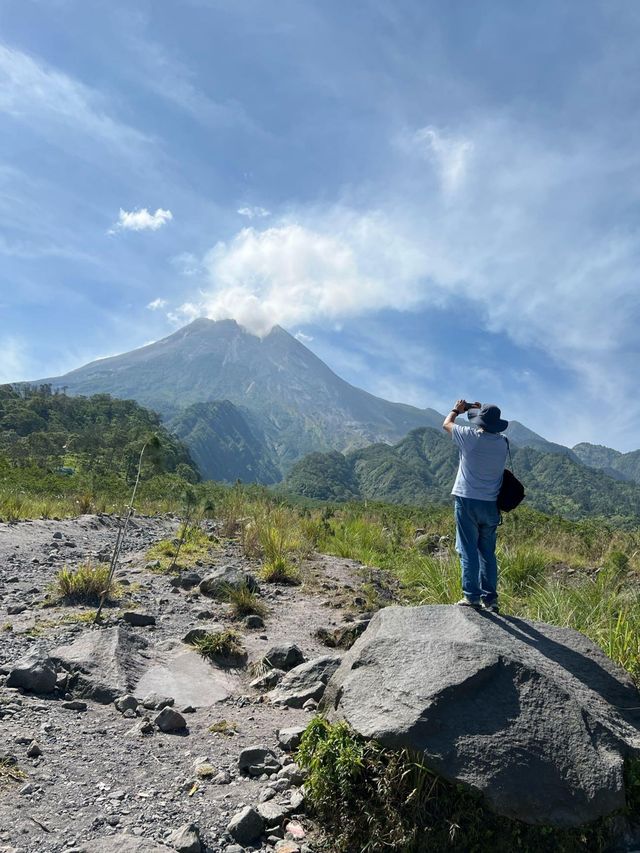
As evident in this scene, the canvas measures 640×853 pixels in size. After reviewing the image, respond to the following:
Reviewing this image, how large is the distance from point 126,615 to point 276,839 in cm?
405

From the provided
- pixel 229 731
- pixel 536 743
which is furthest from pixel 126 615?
pixel 536 743

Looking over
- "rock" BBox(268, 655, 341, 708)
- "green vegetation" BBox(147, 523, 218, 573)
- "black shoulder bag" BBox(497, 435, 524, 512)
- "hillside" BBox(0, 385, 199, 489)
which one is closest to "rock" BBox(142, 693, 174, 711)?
"rock" BBox(268, 655, 341, 708)

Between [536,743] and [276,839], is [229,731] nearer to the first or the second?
[276,839]

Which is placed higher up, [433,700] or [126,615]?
[433,700]

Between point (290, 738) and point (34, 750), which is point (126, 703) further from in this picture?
point (290, 738)

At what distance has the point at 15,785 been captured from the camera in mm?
2773

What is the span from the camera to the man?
4.67 meters

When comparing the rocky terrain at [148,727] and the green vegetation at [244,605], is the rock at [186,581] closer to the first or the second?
the rocky terrain at [148,727]

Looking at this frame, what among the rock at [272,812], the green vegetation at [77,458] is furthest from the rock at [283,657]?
the green vegetation at [77,458]

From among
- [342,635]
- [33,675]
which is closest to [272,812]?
[33,675]

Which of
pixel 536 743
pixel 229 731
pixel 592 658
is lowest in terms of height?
pixel 229 731

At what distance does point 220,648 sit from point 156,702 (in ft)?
4.11

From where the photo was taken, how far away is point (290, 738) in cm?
353

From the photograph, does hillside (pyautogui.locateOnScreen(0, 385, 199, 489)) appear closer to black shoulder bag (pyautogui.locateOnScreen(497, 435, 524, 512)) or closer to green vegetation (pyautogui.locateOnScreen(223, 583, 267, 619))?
green vegetation (pyautogui.locateOnScreen(223, 583, 267, 619))
